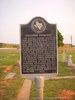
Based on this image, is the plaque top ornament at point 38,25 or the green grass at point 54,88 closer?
the plaque top ornament at point 38,25

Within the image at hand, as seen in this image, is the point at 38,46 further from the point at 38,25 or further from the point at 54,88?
the point at 54,88

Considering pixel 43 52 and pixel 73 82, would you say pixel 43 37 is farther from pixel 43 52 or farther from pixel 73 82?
pixel 73 82

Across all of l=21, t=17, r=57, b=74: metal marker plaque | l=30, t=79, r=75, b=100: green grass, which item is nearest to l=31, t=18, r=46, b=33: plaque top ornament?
l=21, t=17, r=57, b=74: metal marker plaque

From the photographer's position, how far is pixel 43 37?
6.29m

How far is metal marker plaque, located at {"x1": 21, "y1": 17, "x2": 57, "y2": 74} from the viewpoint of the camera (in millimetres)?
6285

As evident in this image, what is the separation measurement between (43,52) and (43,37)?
0.43 metres

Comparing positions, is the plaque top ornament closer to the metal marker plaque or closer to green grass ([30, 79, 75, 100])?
the metal marker plaque

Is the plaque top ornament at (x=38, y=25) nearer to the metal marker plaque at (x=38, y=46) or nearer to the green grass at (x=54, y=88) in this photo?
the metal marker plaque at (x=38, y=46)

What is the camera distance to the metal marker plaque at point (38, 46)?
6.29m

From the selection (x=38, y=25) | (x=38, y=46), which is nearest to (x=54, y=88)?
(x=38, y=46)

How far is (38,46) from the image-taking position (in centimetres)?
629

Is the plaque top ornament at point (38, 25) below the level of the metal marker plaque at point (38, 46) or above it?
above

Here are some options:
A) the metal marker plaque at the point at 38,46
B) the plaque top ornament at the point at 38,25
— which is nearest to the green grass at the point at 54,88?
the metal marker plaque at the point at 38,46

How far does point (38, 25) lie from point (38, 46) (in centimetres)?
61
